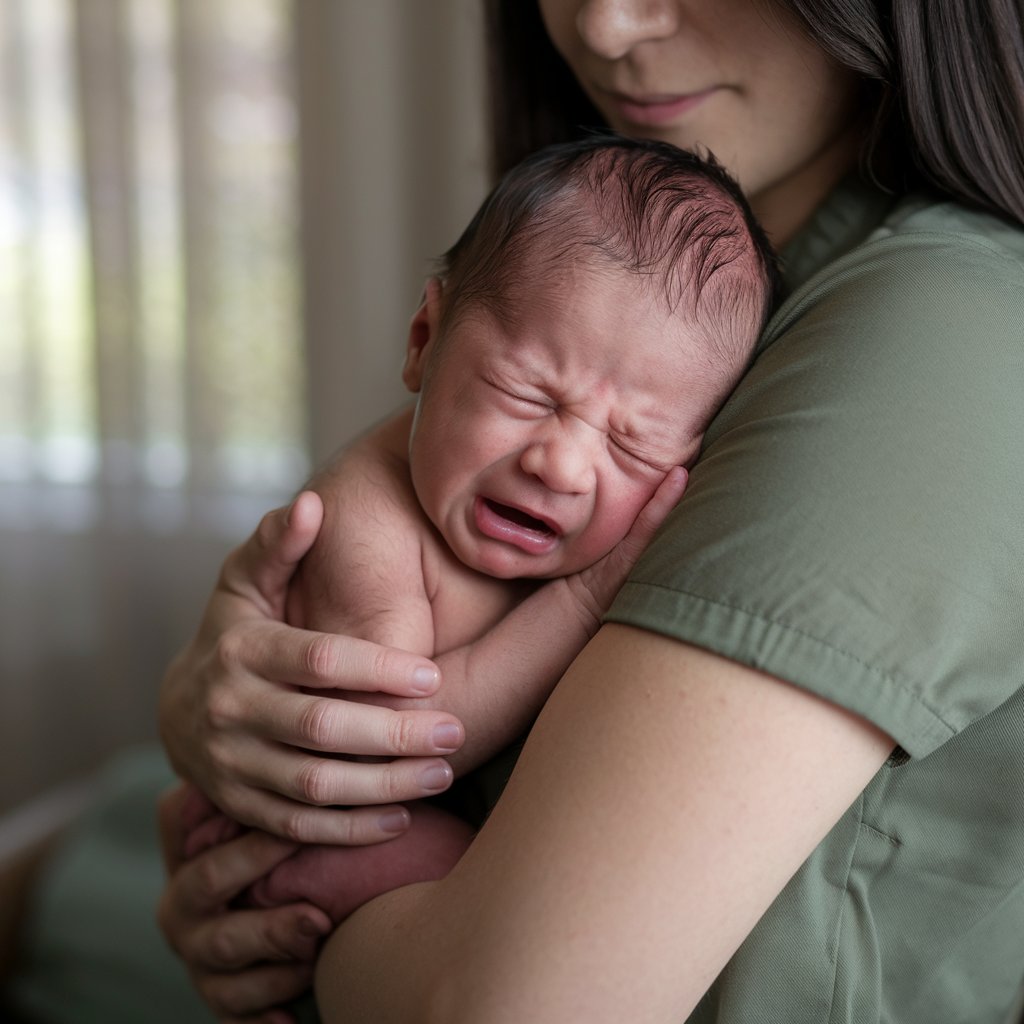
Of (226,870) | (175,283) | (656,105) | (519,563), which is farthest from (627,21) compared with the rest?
(175,283)

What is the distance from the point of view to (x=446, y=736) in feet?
2.88

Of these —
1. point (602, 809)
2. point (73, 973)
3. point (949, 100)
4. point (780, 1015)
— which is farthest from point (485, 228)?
point (73, 973)

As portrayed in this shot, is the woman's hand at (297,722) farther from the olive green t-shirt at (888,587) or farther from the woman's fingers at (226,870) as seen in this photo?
the olive green t-shirt at (888,587)

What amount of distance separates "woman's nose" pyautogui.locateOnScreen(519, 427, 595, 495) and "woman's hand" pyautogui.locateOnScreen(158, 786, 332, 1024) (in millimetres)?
374

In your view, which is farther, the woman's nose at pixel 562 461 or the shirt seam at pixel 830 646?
the woman's nose at pixel 562 461

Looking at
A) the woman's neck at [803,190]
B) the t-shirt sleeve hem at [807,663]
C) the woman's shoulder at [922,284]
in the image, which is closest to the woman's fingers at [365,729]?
the t-shirt sleeve hem at [807,663]

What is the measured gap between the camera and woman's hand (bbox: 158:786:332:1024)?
0.98 m

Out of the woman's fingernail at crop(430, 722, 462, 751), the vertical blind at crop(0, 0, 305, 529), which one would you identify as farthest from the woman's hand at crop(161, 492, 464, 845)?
the vertical blind at crop(0, 0, 305, 529)

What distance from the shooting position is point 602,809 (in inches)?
27.1

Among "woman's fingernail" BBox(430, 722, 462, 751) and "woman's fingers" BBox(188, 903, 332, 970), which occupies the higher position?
"woman's fingernail" BBox(430, 722, 462, 751)

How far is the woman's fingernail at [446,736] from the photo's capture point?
877 millimetres

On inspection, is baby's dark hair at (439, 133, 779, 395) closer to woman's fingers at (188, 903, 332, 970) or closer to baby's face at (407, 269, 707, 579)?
baby's face at (407, 269, 707, 579)

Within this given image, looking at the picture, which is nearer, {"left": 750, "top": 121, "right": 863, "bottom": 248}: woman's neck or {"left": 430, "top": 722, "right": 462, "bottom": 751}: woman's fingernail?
{"left": 430, "top": 722, "right": 462, "bottom": 751}: woman's fingernail

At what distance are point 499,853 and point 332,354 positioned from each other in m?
2.32
